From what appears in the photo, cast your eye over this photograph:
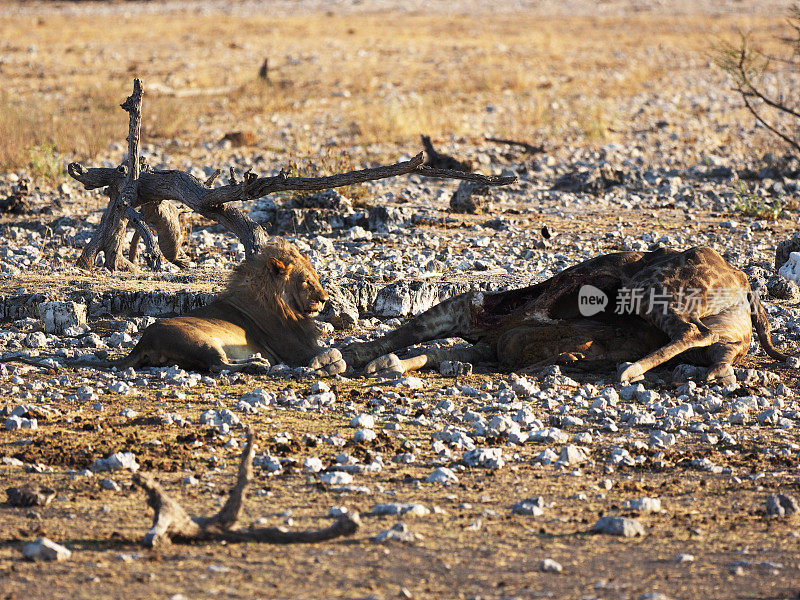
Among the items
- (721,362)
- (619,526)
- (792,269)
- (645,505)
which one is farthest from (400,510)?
(792,269)

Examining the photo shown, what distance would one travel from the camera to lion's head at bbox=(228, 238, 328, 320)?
8445 millimetres

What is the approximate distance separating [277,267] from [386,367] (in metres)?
1.29

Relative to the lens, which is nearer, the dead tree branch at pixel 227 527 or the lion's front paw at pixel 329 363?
the dead tree branch at pixel 227 527

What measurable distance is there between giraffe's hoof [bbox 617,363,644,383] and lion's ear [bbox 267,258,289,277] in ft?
9.10

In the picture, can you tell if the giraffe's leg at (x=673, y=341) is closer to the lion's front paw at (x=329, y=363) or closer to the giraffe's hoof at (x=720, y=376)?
the giraffe's hoof at (x=720, y=376)

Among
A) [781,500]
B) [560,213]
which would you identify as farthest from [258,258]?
[560,213]

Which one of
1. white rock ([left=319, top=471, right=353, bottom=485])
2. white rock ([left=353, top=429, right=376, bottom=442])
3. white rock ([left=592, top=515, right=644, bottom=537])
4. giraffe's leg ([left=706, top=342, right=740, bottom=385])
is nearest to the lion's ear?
white rock ([left=353, top=429, right=376, bottom=442])

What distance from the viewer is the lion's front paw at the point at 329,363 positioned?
7.94 metres

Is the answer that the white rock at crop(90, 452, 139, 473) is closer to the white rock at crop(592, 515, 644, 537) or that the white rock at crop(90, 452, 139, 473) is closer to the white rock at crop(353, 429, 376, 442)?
the white rock at crop(353, 429, 376, 442)

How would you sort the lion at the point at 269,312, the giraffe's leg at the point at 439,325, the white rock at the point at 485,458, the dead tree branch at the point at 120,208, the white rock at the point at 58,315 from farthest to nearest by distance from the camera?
the dead tree branch at the point at 120,208
the white rock at the point at 58,315
the giraffe's leg at the point at 439,325
the lion at the point at 269,312
the white rock at the point at 485,458

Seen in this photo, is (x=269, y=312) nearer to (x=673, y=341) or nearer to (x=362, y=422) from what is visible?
(x=362, y=422)

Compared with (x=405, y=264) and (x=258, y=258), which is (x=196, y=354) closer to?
(x=258, y=258)

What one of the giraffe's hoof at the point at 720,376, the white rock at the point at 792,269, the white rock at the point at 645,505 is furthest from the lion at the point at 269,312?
the white rock at the point at 792,269

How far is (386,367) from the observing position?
7.92 meters
